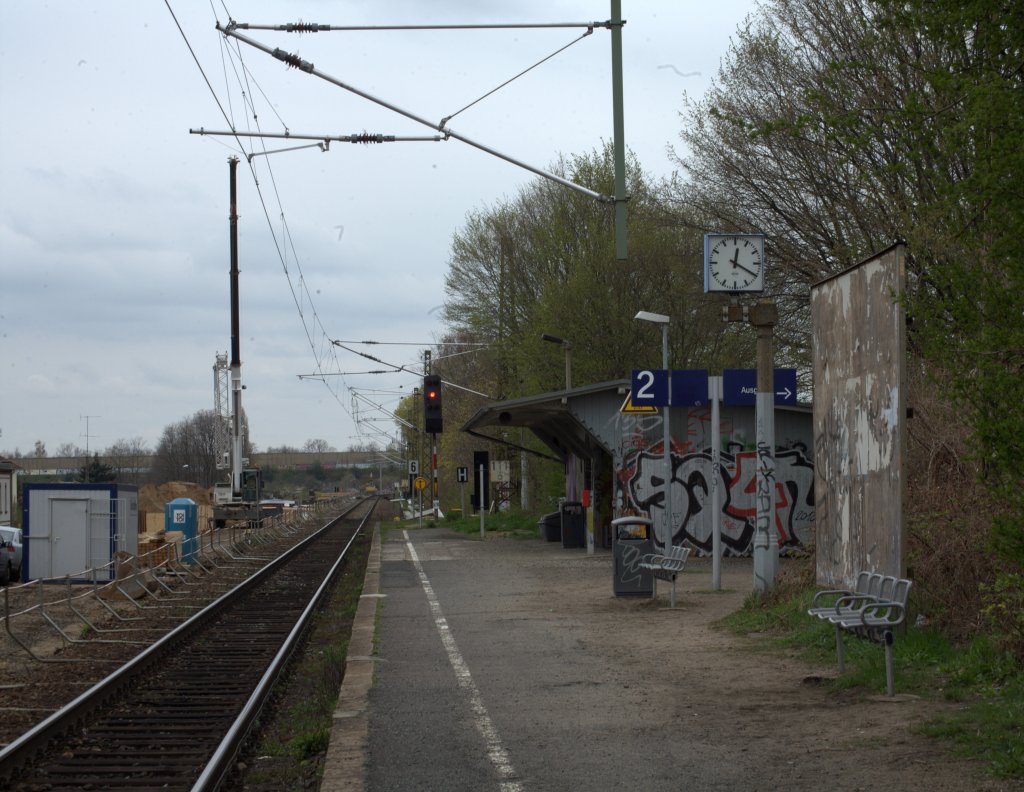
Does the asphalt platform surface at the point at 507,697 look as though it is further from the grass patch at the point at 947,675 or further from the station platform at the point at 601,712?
the grass patch at the point at 947,675

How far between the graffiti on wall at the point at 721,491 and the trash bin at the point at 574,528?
16.7ft

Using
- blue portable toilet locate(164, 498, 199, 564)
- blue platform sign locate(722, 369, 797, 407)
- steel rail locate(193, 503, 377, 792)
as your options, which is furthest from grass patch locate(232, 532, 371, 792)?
blue portable toilet locate(164, 498, 199, 564)

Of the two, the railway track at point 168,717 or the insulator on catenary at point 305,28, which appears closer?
the railway track at point 168,717

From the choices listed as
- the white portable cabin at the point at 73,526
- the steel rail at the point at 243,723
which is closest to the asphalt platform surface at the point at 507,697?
the steel rail at the point at 243,723

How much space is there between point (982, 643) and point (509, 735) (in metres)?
3.66

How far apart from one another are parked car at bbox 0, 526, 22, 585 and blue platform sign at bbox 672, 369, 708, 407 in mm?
14934

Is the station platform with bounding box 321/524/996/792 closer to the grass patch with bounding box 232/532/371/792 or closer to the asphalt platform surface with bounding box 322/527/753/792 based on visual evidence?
the asphalt platform surface with bounding box 322/527/753/792

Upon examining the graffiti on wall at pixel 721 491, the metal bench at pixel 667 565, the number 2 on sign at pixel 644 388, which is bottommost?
the metal bench at pixel 667 565

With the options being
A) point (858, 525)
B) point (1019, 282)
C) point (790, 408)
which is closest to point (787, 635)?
point (858, 525)

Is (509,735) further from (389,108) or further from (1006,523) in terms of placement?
(389,108)

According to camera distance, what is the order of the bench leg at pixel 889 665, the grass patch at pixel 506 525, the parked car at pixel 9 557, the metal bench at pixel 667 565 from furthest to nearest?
the grass patch at pixel 506 525, the parked car at pixel 9 557, the metal bench at pixel 667 565, the bench leg at pixel 889 665

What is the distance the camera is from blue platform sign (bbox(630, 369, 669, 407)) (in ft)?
67.4

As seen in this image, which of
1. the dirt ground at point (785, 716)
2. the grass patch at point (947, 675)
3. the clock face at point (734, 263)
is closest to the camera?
the dirt ground at point (785, 716)

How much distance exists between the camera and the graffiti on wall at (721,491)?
86.8 feet
